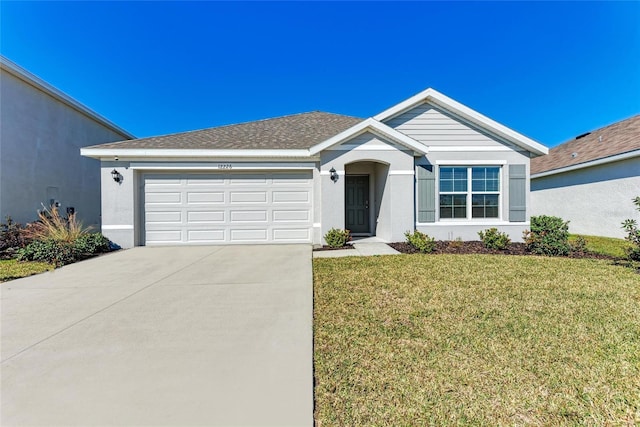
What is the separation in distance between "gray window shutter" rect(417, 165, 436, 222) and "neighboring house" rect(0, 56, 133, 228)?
13.8 meters

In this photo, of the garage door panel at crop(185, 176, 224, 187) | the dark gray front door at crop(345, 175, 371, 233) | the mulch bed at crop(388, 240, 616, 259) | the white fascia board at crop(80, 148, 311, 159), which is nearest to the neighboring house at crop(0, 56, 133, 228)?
the white fascia board at crop(80, 148, 311, 159)

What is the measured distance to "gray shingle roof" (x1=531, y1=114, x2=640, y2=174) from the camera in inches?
439

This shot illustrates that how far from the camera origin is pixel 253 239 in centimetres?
947

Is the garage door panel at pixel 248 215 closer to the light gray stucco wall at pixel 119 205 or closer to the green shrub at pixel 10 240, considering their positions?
the light gray stucco wall at pixel 119 205

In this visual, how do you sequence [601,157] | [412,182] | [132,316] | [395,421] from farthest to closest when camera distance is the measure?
[601,157]
[412,182]
[132,316]
[395,421]

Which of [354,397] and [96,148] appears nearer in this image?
[354,397]

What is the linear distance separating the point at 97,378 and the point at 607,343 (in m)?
5.13

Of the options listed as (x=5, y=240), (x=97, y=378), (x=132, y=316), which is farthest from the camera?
(x=5, y=240)

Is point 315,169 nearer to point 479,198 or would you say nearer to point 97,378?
point 479,198

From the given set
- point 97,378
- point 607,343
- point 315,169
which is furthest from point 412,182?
point 97,378

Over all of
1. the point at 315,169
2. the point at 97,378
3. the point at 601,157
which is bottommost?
the point at 97,378

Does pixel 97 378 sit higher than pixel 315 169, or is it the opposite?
pixel 315 169

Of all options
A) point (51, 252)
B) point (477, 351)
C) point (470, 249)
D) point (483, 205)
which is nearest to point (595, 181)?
point (483, 205)

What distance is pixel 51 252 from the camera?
7.32m
